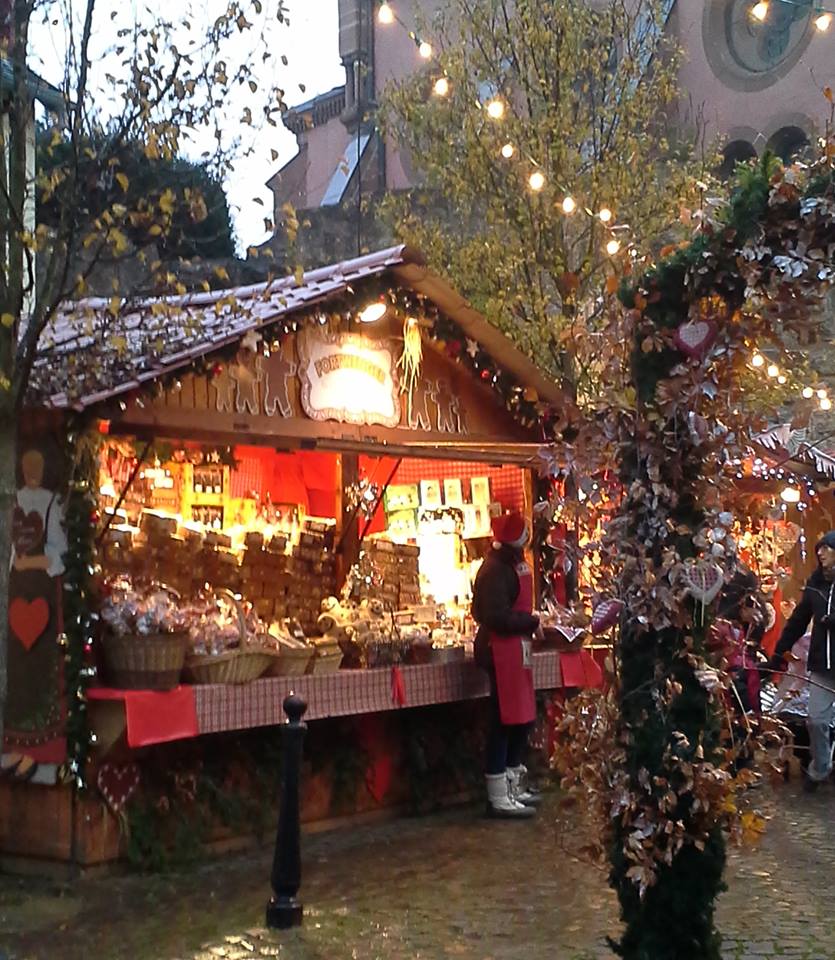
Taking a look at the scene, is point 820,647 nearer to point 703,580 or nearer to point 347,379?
point 347,379

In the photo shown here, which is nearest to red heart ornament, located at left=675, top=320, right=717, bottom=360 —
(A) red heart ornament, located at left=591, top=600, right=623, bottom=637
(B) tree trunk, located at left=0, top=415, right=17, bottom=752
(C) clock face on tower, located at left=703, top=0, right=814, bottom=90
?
(A) red heart ornament, located at left=591, top=600, right=623, bottom=637

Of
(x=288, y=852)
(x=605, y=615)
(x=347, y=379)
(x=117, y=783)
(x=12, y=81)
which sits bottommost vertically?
(x=288, y=852)

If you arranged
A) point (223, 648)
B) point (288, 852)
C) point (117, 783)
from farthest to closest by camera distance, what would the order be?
point (223, 648), point (117, 783), point (288, 852)

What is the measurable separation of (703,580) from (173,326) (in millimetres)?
3150

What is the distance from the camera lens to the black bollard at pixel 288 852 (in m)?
6.54

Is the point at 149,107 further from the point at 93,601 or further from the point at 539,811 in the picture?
the point at 539,811

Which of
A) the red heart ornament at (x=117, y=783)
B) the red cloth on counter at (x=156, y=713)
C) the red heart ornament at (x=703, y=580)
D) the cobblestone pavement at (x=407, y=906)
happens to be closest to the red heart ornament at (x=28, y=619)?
the red cloth on counter at (x=156, y=713)

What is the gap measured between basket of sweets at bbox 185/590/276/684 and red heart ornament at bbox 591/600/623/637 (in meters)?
2.96

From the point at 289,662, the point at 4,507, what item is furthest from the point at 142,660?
the point at 4,507

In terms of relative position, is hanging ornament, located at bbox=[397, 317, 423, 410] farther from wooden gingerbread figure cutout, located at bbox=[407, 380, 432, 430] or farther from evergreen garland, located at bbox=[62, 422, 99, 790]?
evergreen garland, located at bbox=[62, 422, 99, 790]

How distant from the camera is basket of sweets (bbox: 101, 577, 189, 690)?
7.38 metres

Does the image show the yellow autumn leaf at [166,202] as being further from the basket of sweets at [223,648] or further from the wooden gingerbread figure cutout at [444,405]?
the wooden gingerbread figure cutout at [444,405]

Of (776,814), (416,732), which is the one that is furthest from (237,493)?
(776,814)

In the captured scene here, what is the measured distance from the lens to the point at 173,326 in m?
6.96
